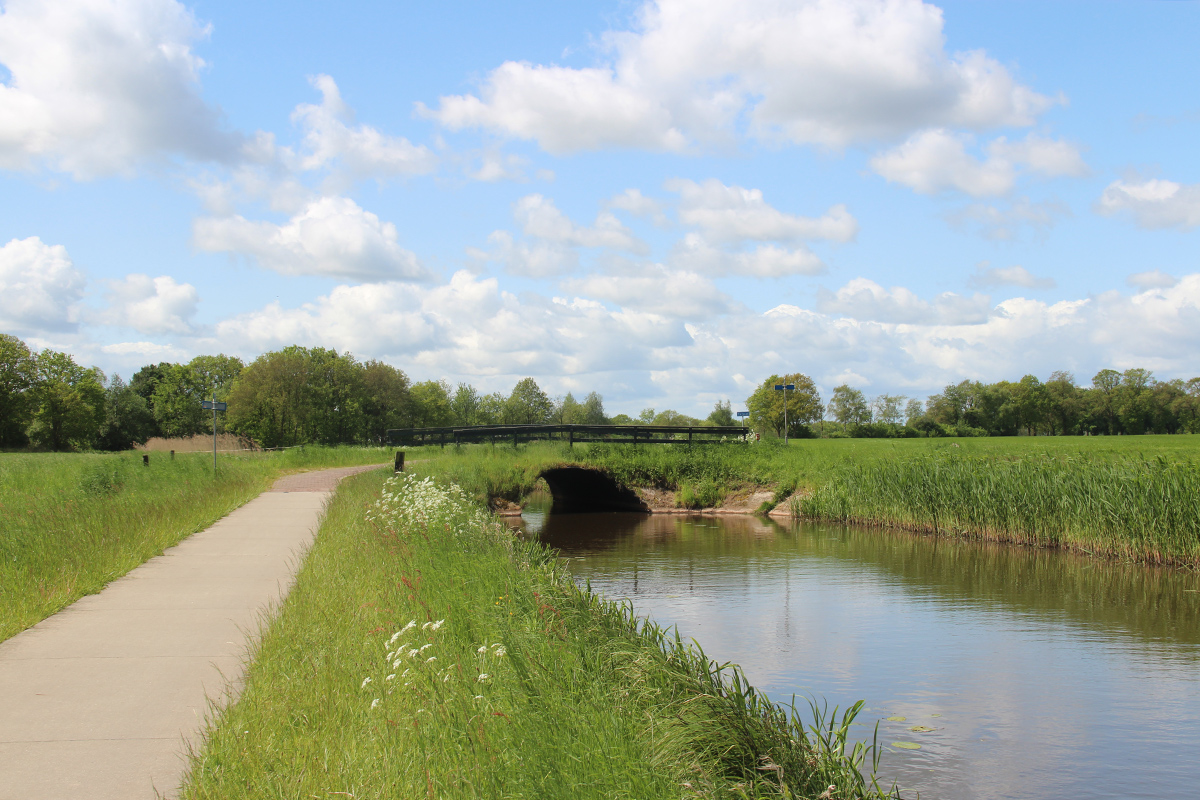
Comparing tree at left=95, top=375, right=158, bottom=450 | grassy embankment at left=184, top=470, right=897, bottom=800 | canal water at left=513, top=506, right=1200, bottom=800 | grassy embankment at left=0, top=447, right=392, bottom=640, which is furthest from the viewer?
tree at left=95, top=375, right=158, bottom=450

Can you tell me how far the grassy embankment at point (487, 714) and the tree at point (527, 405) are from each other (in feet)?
377

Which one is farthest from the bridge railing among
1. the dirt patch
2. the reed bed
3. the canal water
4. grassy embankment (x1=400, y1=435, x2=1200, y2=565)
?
the dirt patch

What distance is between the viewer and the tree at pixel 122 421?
8406cm

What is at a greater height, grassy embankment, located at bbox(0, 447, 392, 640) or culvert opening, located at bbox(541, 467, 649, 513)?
grassy embankment, located at bbox(0, 447, 392, 640)

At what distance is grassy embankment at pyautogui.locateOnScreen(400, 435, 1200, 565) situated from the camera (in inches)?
680

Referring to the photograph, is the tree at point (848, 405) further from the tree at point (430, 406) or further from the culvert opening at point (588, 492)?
the culvert opening at point (588, 492)

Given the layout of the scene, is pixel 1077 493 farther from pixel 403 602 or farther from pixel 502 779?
pixel 502 779

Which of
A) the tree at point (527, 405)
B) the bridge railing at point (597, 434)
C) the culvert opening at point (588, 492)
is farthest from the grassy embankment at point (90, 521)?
the tree at point (527, 405)

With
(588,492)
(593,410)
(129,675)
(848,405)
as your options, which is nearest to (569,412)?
(593,410)

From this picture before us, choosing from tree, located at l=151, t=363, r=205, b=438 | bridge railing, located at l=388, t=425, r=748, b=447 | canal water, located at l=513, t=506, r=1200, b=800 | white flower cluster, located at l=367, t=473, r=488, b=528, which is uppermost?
tree, located at l=151, t=363, r=205, b=438

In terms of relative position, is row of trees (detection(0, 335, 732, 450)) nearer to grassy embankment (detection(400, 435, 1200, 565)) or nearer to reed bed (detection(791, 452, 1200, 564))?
grassy embankment (detection(400, 435, 1200, 565))

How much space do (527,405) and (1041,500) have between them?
356ft

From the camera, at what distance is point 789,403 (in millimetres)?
98438

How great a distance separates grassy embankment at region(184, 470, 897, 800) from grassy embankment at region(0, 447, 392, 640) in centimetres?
280
